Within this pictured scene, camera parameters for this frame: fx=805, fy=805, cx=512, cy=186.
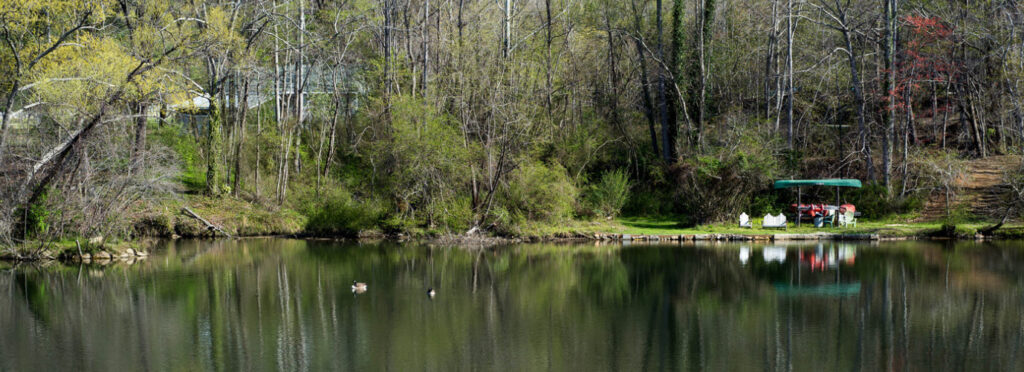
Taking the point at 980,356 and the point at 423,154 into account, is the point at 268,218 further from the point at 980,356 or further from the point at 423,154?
the point at 980,356

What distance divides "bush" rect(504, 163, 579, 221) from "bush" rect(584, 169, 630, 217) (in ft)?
6.98

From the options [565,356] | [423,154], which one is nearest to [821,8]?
[423,154]

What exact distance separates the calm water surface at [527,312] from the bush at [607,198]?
7.37 metres

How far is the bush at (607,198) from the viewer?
3284 centimetres

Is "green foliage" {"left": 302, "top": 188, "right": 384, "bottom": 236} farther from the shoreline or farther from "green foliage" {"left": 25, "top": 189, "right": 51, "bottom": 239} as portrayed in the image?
"green foliage" {"left": 25, "top": 189, "right": 51, "bottom": 239}

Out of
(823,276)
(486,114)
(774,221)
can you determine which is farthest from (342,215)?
(823,276)

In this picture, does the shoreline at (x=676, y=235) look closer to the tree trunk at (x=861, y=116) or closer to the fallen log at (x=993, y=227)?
the fallen log at (x=993, y=227)

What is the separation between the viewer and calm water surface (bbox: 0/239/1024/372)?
12492 millimetres

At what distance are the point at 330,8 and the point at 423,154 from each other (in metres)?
14.2

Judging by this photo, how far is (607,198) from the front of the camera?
33.1m

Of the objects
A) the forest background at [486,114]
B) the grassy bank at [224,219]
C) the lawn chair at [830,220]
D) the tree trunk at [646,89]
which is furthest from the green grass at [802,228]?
the grassy bank at [224,219]

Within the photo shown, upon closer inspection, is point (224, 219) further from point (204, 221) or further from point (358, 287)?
point (358, 287)

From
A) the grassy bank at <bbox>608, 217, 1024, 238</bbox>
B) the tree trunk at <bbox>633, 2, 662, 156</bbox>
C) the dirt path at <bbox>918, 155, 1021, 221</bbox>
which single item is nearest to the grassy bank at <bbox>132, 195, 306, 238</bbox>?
the grassy bank at <bbox>608, 217, 1024, 238</bbox>

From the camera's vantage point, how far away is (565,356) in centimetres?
1255
